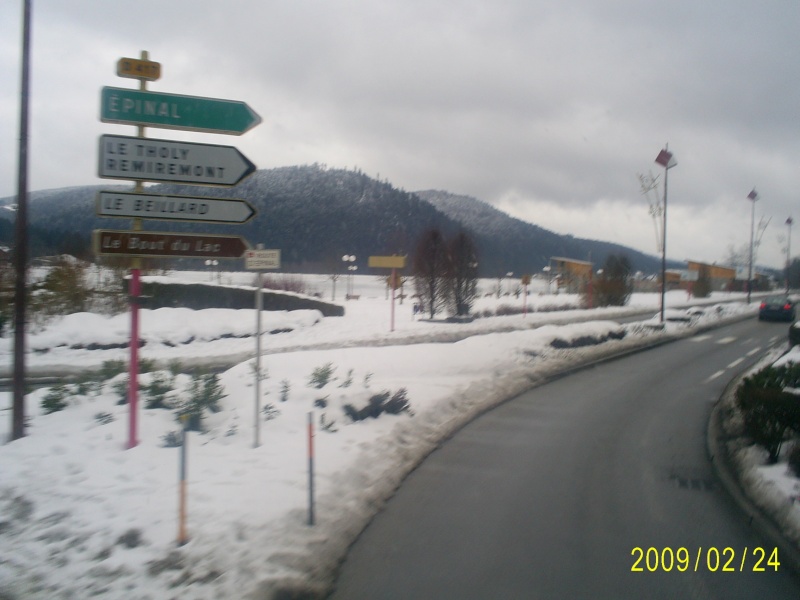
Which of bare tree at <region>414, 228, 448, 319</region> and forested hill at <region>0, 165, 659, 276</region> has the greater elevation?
forested hill at <region>0, 165, 659, 276</region>

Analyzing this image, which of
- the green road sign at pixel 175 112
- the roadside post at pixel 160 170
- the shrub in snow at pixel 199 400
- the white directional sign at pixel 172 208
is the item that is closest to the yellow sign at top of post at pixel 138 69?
the roadside post at pixel 160 170

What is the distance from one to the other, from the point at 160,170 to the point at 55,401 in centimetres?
354

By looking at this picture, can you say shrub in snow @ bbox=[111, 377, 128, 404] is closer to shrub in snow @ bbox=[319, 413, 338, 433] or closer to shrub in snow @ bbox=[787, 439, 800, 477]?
shrub in snow @ bbox=[319, 413, 338, 433]

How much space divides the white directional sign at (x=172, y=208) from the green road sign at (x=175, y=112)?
2.69ft

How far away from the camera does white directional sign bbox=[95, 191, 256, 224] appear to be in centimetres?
705

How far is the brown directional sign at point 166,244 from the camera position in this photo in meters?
7.07

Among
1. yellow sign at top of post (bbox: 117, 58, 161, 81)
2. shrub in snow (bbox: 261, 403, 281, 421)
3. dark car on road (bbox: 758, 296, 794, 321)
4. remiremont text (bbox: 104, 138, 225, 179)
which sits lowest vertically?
shrub in snow (bbox: 261, 403, 281, 421)

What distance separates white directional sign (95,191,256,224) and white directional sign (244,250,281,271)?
40 cm

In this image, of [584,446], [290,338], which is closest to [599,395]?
[584,446]

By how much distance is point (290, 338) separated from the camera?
24906 mm

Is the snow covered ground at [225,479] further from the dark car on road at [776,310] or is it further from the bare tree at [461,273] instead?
the dark car on road at [776,310]

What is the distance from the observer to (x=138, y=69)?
284 inches

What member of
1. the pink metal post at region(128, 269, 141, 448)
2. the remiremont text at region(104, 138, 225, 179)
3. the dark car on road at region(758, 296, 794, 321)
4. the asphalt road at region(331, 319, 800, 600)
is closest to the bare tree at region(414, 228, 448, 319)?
the dark car on road at region(758, 296, 794, 321)
